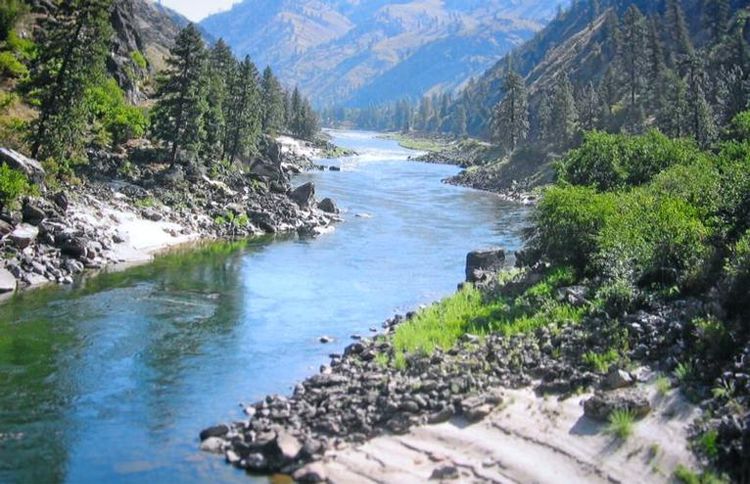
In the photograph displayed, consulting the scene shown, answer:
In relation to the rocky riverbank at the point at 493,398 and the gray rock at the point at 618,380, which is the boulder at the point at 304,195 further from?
the gray rock at the point at 618,380

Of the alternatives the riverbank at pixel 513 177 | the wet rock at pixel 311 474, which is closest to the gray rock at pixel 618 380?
the wet rock at pixel 311 474

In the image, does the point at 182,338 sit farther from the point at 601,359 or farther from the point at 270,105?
the point at 270,105

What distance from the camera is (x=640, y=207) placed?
115 feet

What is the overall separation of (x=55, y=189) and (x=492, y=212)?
46901mm

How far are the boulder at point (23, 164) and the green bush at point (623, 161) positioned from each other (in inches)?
1432

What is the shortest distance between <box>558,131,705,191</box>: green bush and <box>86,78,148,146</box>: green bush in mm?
42331

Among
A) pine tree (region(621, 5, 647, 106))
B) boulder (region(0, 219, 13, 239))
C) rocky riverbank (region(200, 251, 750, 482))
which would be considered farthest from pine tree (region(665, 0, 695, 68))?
rocky riverbank (region(200, 251, 750, 482))

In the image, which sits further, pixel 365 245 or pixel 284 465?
pixel 365 245

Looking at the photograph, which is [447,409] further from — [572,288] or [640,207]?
[640,207]

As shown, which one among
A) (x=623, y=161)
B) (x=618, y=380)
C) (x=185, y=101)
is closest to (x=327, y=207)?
(x=185, y=101)

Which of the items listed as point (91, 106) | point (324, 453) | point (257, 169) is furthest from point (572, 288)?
point (257, 169)

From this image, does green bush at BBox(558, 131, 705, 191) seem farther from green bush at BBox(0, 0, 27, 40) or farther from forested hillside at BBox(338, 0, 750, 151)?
green bush at BBox(0, 0, 27, 40)

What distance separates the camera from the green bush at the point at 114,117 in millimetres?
70000

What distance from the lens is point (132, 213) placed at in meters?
56.9
